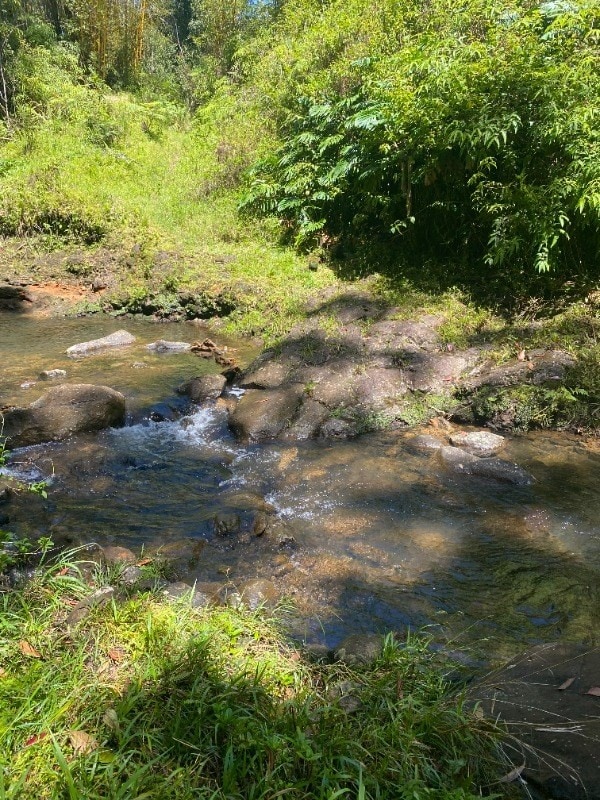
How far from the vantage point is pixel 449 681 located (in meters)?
2.75

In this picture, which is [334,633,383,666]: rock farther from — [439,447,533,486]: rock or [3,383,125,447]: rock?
[3,383,125,447]: rock

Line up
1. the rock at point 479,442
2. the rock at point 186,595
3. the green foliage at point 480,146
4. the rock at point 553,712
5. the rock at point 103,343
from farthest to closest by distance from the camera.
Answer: the rock at point 103,343, the green foliage at point 480,146, the rock at point 479,442, the rock at point 186,595, the rock at point 553,712

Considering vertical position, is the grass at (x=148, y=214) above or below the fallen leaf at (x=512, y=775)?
above

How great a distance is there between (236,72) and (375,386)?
19.1 metres

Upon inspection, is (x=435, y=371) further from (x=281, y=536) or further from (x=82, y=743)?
(x=82, y=743)

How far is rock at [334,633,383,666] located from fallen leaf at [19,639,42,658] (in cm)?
143

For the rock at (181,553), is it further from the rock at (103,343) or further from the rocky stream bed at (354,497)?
the rock at (103,343)

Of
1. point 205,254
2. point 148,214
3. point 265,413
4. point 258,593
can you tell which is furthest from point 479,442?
point 148,214

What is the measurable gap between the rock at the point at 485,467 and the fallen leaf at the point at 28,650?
404 cm

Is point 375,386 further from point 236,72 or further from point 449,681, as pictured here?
point 236,72

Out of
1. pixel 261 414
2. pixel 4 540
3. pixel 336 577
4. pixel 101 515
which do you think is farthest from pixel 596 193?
pixel 4 540

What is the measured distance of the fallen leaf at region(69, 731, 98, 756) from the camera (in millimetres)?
2061

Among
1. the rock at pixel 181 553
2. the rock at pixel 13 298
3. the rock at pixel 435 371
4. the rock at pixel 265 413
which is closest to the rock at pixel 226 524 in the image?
the rock at pixel 181 553

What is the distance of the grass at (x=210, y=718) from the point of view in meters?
1.98
